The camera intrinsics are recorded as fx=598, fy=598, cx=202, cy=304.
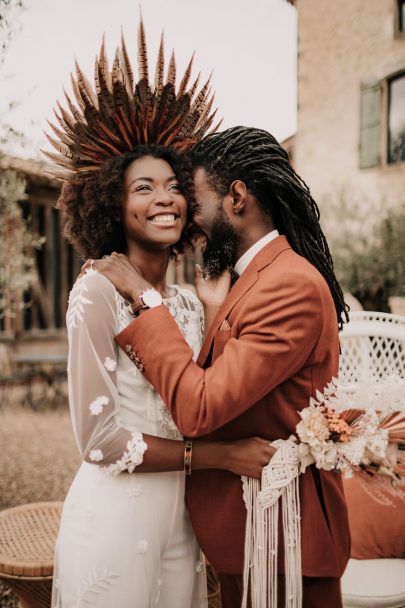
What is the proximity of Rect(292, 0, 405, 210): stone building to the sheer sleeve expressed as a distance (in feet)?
24.5

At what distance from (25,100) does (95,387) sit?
3.57 m

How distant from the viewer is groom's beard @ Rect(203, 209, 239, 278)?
195 cm

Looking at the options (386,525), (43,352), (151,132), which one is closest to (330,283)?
(151,132)

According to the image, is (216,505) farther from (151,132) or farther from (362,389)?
(151,132)

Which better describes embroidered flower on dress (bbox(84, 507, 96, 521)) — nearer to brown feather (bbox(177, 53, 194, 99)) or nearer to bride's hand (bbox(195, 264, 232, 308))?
bride's hand (bbox(195, 264, 232, 308))

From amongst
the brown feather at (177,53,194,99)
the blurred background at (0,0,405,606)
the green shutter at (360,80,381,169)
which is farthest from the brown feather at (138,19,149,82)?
the green shutter at (360,80,381,169)

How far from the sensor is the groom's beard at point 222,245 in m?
1.95

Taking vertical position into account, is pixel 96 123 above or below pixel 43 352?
above

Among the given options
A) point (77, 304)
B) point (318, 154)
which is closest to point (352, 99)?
point (318, 154)

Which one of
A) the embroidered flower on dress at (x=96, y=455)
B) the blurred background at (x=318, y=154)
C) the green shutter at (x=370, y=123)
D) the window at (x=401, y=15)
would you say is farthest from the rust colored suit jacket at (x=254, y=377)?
the window at (x=401, y=15)

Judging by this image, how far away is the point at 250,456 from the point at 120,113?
116 centimetres

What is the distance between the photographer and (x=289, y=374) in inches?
66.0

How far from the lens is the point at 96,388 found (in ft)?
5.65

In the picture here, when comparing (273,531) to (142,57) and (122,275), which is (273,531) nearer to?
(122,275)
